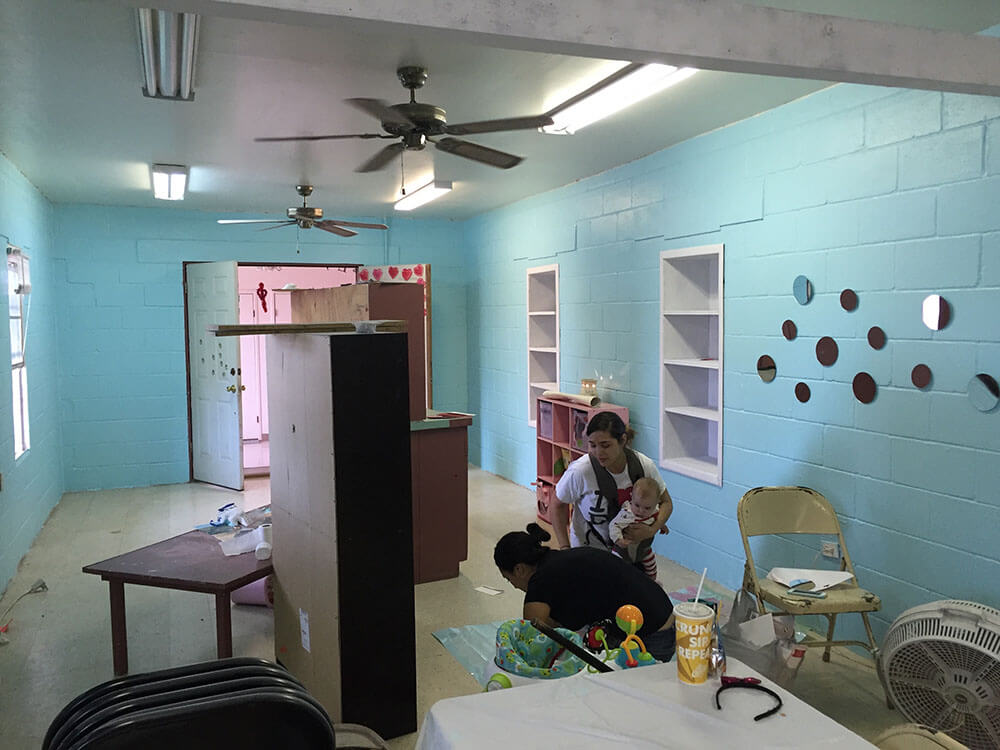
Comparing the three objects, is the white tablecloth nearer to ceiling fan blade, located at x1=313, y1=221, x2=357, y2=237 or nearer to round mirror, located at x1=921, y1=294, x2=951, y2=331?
round mirror, located at x1=921, y1=294, x2=951, y2=331

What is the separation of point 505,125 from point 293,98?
135 cm

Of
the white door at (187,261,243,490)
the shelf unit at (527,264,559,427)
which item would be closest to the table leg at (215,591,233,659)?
the shelf unit at (527,264,559,427)

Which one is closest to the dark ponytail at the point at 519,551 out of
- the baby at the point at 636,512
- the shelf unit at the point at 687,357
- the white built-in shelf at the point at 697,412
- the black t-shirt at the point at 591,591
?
the black t-shirt at the point at 591,591

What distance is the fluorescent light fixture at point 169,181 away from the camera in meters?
5.79

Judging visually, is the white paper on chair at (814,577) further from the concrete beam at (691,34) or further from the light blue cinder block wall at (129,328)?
the light blue cinder block wall at (129,328)

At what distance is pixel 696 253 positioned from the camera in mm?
4988

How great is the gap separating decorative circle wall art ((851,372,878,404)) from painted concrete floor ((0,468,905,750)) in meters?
1.31

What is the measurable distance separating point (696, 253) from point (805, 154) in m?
1.04

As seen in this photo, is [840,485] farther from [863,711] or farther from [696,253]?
[696,253]

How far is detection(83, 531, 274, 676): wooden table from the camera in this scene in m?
3.44

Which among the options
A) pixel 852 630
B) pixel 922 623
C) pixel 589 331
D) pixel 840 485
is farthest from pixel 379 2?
pixel 589 331

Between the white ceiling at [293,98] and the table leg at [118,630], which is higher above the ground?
the white ceiling at [293,98]

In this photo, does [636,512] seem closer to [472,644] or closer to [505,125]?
[472,644]

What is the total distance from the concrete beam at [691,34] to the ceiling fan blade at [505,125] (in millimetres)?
1310
